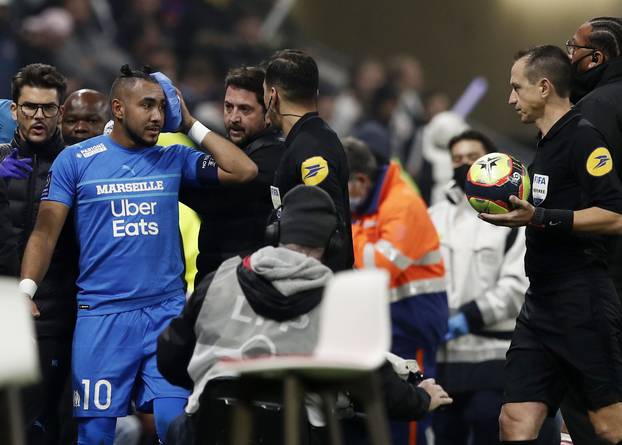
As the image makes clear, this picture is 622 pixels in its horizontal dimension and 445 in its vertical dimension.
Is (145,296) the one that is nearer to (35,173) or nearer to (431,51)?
(35,173)

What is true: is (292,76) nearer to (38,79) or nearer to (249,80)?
(249,80)

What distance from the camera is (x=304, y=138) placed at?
547 cm

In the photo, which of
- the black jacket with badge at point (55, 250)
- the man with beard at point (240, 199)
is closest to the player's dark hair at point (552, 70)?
the man with beard at point (240, 199)

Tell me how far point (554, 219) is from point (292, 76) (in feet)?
4.68

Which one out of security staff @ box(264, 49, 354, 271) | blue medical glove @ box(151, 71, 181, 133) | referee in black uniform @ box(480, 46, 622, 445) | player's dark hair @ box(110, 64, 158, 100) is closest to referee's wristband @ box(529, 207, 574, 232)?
referee in black uniform @ box(480, 46, 622, 445)

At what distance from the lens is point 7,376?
369 cm

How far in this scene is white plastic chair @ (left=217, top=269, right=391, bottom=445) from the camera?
3.83 metres

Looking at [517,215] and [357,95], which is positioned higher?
[357,95]

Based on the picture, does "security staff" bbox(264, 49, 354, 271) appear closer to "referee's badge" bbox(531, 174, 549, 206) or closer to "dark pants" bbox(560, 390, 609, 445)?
"referee's badge" bbox(531, 174, 549, 206)

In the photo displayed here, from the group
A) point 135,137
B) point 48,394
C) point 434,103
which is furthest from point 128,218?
point 434,103

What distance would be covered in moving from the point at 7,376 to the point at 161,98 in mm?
2273

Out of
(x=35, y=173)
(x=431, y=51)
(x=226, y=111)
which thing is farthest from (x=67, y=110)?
(x=431, y=51)

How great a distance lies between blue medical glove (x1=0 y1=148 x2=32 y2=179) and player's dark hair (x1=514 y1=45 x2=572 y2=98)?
8.23ft

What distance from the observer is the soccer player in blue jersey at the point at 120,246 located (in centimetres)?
557
